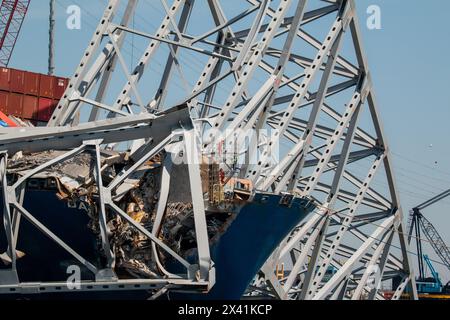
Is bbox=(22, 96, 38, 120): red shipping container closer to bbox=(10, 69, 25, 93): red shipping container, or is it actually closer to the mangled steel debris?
bbox=(10, 69, 25, 93): red shipping container

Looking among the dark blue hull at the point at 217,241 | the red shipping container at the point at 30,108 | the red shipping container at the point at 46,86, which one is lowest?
the dark blue hull at the point at 217,241

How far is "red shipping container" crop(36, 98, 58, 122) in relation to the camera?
1792 inches

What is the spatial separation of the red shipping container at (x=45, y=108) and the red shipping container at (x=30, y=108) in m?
0.17

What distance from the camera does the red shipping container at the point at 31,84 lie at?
4500 cm

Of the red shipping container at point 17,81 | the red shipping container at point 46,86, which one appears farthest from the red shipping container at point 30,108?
the red shipping container at point 17,81

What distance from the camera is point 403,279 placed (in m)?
53.9

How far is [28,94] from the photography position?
1778 inches

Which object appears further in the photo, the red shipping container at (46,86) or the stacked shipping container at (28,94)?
the red shipping container at (46,86)

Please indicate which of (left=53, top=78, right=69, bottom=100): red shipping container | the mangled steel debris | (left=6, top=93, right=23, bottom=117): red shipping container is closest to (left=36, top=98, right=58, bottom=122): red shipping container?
(left=53, top=78, right=69, bottom=100): red shipping container

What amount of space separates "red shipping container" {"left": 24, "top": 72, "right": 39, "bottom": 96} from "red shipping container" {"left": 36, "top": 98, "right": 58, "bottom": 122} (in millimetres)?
484

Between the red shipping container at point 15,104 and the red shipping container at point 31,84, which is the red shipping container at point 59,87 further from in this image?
the red shipping container at point 15,104

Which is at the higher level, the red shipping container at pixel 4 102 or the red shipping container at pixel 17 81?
the red shipping container at pixel 17 81

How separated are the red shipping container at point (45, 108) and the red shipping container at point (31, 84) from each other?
484mm

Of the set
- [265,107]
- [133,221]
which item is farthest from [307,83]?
[133,221]
